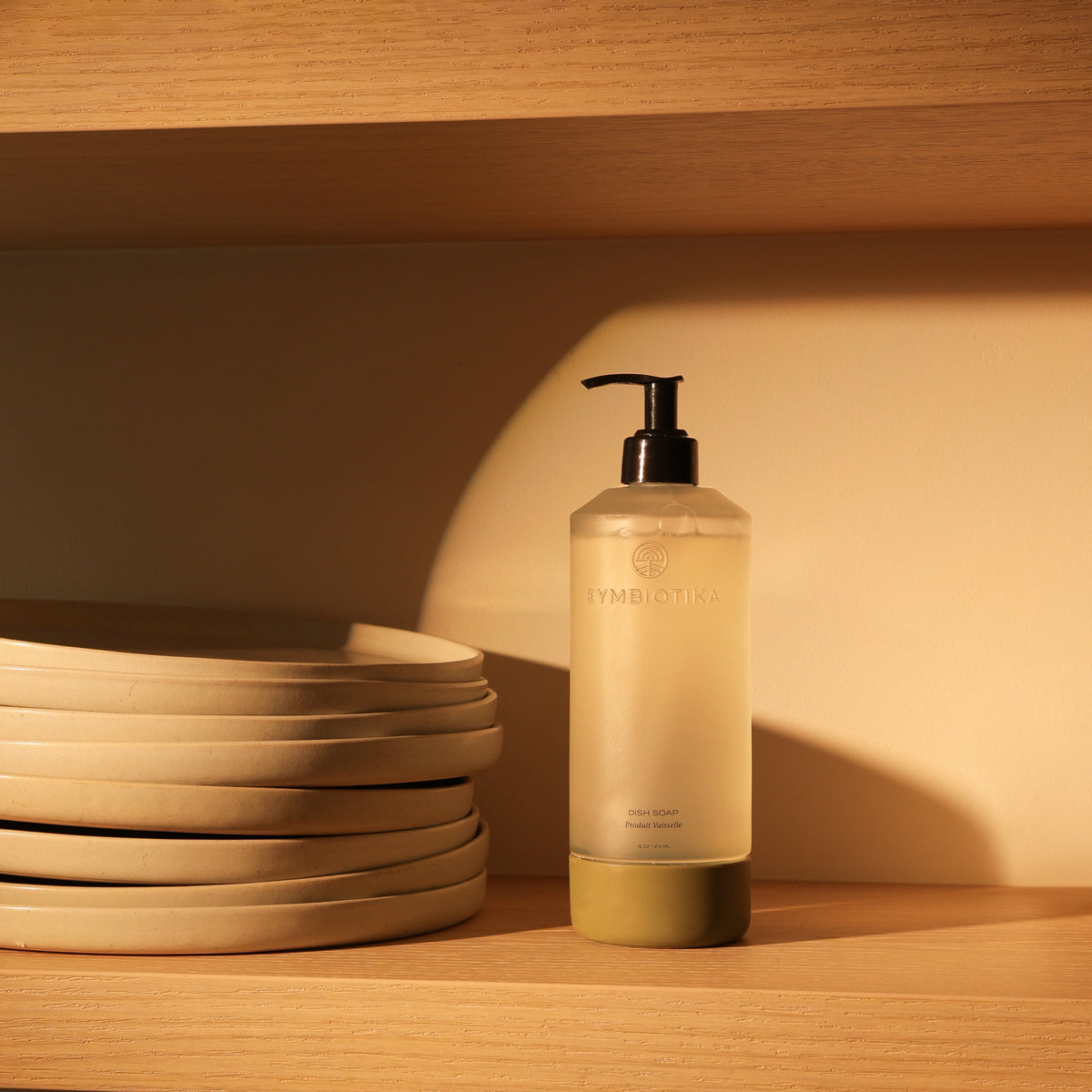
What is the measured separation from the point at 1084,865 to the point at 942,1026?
10.3 inches

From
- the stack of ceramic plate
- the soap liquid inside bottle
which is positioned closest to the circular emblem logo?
the soap liquid inside bottle

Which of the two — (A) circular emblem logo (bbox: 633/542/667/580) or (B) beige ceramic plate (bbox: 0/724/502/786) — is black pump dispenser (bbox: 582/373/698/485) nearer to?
(A) circular emblem logo (bbox: 633/542/667/580)

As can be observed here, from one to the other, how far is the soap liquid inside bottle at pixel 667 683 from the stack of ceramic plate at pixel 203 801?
0.08m

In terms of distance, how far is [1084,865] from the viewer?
24.5 inches

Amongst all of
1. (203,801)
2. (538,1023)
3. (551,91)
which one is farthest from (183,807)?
(551,91)

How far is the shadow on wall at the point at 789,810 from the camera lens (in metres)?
0.63

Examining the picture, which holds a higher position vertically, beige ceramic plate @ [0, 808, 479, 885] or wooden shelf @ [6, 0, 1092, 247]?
wooden shelf @ [6, 0, 1092, 247]

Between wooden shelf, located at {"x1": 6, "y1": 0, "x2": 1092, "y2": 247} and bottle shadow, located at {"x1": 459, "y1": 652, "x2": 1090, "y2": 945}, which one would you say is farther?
bottle shadow, located at {"x1": 459, "y1": 652, "x2": 1090, "y2": 945}

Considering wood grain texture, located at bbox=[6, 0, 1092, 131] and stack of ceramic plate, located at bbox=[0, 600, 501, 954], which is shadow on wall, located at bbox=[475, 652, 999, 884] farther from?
wood grain texture, located at bbox=[6, 0, 1092, 131]

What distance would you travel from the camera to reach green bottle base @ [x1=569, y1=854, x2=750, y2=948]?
48cm

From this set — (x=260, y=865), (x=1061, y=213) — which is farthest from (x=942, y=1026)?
(x=1061, y=213)

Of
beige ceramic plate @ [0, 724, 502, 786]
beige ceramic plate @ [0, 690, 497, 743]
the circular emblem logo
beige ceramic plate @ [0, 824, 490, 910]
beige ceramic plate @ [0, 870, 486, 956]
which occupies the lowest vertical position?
beige ceramic plate @ [0, 870, 486, 956]

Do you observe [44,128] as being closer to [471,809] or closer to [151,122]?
[151,122]

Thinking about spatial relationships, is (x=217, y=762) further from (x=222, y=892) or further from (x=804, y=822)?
(x=804, y=822)
